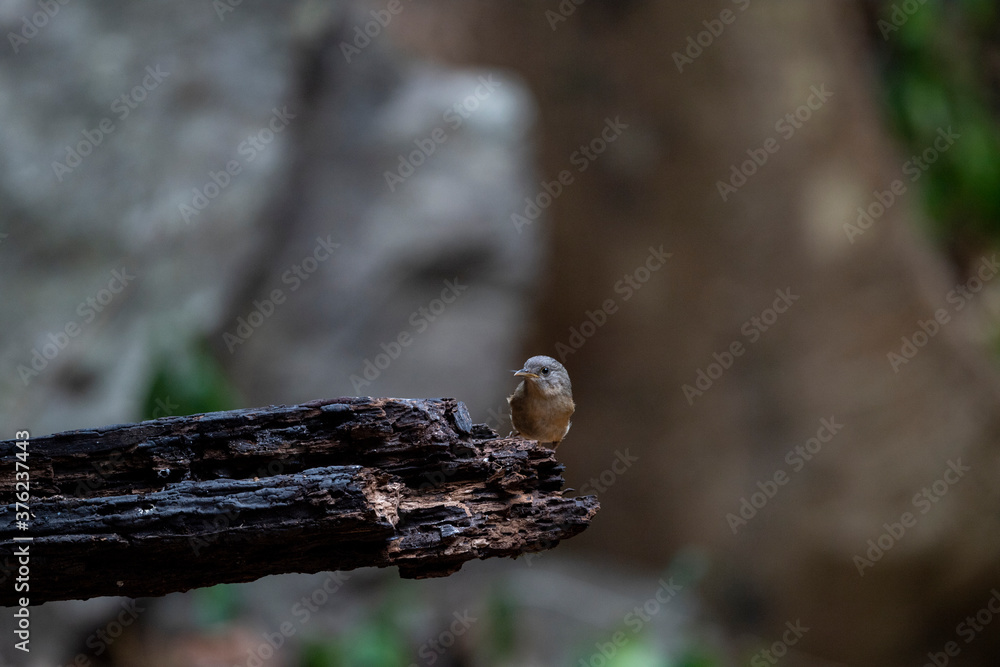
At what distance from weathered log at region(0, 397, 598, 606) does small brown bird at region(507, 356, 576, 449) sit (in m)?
0.78

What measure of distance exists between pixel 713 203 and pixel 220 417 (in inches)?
323

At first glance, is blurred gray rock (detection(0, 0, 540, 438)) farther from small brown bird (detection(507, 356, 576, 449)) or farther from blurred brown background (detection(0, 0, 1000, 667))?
small brown bird (detection(507, 356, 576, 449))

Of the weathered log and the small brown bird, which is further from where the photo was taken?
the small brown bird

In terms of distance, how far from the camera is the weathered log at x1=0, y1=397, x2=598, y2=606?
7.79 ft

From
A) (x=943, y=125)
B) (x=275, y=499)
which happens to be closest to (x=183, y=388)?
(x=275, y=499)

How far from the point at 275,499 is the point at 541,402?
4.43 feet

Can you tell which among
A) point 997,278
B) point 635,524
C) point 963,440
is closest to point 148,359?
point 635,524

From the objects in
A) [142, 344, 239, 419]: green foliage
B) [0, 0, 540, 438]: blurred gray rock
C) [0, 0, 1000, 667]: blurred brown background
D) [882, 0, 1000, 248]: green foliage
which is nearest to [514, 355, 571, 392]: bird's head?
[142, 344, 239, 419]: green foliage

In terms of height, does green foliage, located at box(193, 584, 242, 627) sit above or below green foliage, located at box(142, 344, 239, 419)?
below

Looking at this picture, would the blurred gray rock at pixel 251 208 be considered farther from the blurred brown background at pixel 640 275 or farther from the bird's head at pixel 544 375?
the bird's head at pixel 544 375

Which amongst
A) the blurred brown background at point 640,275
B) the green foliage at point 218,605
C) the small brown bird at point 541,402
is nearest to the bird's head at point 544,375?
the small brown bird at point 541,402

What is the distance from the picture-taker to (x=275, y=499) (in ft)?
7.83

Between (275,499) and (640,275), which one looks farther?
(640,275)

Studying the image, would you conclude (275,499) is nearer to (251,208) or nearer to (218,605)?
(218,605)
